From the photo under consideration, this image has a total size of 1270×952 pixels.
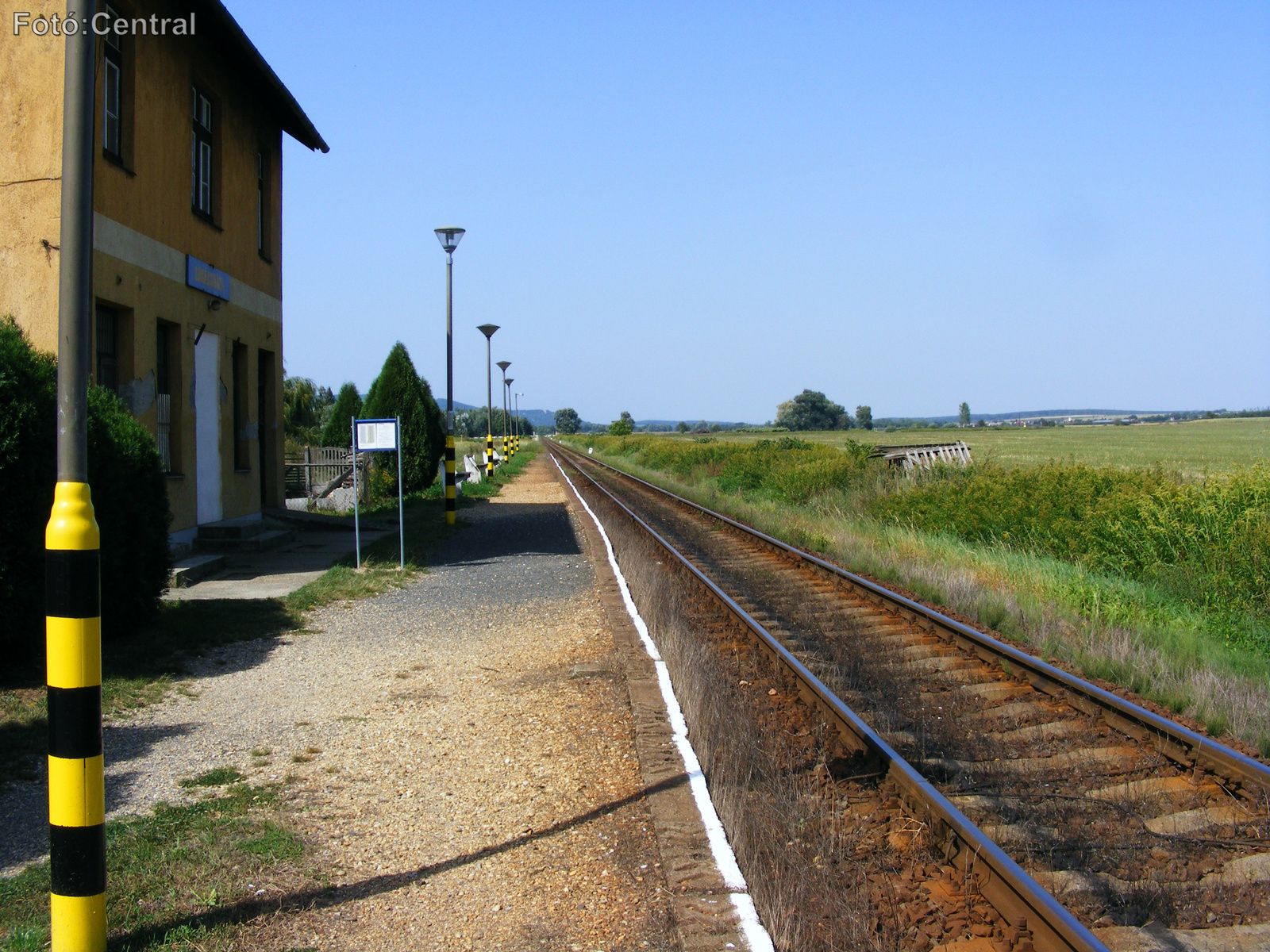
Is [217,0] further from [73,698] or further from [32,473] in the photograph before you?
[73,698]

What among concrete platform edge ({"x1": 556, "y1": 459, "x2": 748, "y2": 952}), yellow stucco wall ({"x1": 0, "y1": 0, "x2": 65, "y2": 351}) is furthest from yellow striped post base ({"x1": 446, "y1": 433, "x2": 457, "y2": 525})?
concrete platform edge ({"x1": 556, "y1": 459, "x2": 748, "y2": 952})

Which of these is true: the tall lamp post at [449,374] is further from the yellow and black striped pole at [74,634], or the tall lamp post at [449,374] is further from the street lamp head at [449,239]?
the yellow and black striped pole at [74,634]

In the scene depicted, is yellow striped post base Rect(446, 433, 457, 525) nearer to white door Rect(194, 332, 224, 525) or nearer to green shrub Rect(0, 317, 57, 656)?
white door Rect(194, 332, 224, 525)

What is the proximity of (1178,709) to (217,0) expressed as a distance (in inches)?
507

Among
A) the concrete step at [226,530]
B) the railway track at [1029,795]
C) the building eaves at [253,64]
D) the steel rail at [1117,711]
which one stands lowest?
the railway track at [1029,795]

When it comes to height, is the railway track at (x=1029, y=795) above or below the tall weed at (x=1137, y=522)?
below

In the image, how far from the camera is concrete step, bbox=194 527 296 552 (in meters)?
12.8

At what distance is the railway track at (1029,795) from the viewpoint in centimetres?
337

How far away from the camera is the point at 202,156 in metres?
13.4

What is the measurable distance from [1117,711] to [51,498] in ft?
22.4

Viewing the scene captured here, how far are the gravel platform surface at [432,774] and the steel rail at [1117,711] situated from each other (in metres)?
2.72

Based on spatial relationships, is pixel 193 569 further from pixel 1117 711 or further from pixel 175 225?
pixel 1117 711

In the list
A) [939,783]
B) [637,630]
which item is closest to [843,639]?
[637,630]

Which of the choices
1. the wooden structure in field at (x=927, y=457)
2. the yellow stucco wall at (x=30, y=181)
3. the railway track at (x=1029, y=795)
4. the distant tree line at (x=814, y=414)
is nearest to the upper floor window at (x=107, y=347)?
the yellow stucco wall at (x=30, y=181)
